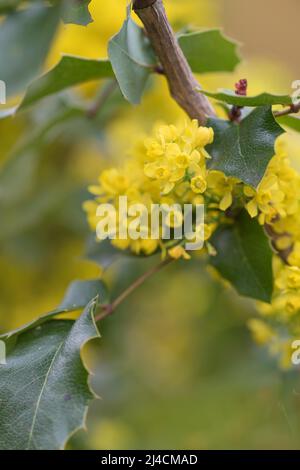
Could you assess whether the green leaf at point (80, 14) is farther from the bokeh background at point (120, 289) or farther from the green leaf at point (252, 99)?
the bokeh background at point (120, 289)

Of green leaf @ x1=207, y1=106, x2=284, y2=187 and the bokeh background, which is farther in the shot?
the bokeh background

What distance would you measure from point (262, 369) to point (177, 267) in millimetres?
191

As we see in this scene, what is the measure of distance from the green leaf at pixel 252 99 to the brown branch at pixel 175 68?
0.14 feet

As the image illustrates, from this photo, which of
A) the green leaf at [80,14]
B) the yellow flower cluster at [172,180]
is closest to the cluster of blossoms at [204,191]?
the yellow flower cluster at [172,180]

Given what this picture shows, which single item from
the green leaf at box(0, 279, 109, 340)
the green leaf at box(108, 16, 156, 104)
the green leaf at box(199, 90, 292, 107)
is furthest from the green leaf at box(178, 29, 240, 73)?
the green leaf at box(0, 279, 109, 340)

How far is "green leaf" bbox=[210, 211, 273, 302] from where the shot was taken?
1.99 ft

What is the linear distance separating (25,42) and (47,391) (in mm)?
490

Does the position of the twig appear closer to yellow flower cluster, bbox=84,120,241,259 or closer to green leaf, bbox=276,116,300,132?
yellow flower cluster, bbox=84,120,241,259

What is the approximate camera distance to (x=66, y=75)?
68 centimetres

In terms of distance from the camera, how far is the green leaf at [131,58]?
57cm

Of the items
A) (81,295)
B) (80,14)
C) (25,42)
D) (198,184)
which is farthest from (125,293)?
(25,42)

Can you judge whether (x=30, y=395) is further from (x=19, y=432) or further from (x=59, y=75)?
(x=59, y=75)

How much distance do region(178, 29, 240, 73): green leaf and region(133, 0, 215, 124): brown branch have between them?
0.08 m

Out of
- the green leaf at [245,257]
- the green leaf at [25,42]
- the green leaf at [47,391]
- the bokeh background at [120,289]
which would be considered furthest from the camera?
the bokeh background at [120,289]
